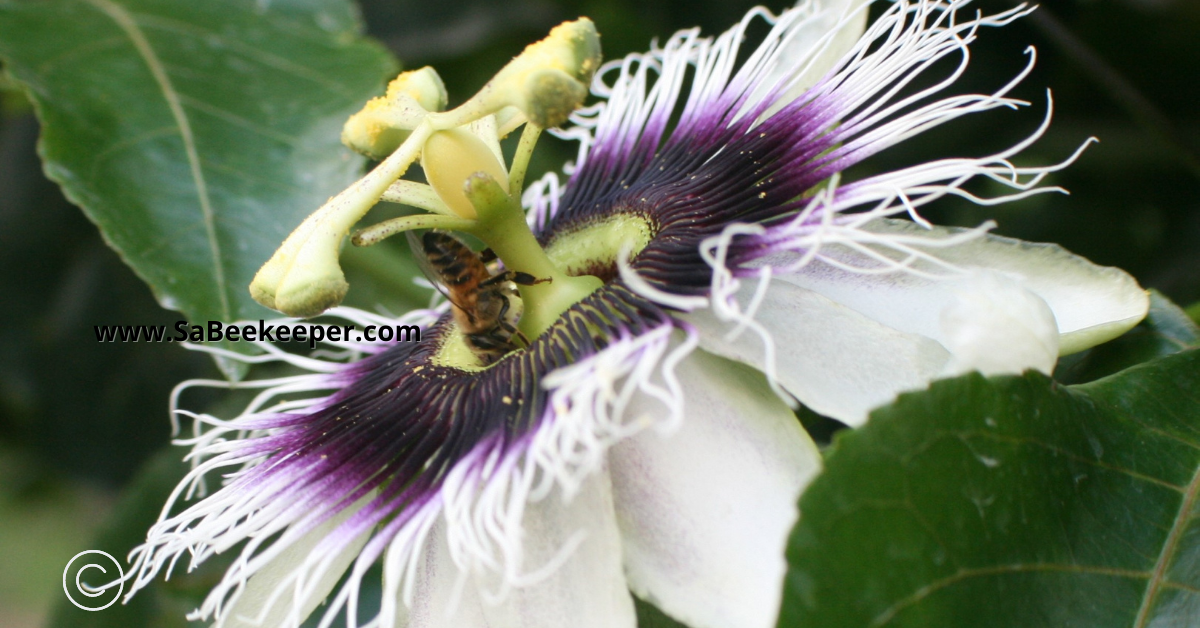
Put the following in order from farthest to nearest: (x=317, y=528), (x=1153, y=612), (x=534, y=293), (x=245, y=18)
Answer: (x=245, y=18)
(x=534, y=293)
(x=317, y=528)
(x=1153, y=612)

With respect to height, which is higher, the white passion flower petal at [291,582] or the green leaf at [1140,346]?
the white passion flower petal at [291,582]

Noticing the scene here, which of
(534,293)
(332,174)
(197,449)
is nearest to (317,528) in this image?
(197,449)

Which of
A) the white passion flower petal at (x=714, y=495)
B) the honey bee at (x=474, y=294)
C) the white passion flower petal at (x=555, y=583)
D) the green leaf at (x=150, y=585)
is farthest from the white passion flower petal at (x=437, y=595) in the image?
the green leaf at (x=150, y=585)

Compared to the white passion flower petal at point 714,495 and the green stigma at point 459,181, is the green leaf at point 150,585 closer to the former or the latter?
the green stigma at point 459,181

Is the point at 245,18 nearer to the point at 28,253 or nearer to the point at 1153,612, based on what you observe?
the point at 28,253

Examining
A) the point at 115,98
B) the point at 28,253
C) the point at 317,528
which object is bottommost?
the point at 317,528

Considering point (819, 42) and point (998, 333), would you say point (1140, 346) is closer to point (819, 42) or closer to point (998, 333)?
point (998, 333)

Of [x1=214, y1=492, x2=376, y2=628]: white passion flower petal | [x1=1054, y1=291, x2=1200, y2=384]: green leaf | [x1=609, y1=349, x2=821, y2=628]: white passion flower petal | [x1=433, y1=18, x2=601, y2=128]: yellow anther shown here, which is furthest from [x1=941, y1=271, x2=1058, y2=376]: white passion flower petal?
[x1=214, y1=492, x2=376, y2=628]: white passion flower petal
